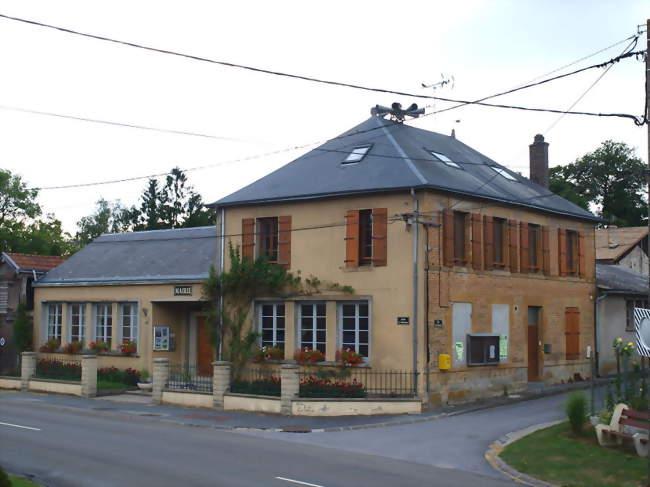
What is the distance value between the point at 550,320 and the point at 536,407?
582 cm

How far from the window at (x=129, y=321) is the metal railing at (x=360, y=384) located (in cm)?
899

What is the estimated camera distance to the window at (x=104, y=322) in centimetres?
3094

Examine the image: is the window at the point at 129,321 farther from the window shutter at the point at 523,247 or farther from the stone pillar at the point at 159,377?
the window shutter at the point at 523,247

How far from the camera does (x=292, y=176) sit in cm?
2662

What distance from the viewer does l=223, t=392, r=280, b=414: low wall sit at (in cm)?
2180

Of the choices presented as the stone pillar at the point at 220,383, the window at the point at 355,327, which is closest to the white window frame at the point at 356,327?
the window at the point at 355,327

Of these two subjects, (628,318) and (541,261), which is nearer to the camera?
(541,261)

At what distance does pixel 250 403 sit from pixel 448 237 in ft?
24.3

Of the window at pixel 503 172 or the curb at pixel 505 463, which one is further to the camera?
the window at pixel 503 172

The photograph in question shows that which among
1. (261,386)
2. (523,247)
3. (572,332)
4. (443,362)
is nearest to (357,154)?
(523,247)

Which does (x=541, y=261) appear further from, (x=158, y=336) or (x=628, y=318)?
(x=158, y=336)

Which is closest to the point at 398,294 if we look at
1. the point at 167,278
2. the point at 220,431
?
the point at 220,431

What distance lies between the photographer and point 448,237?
23531mm

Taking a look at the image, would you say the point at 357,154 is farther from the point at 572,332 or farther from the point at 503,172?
the point at 572,332
